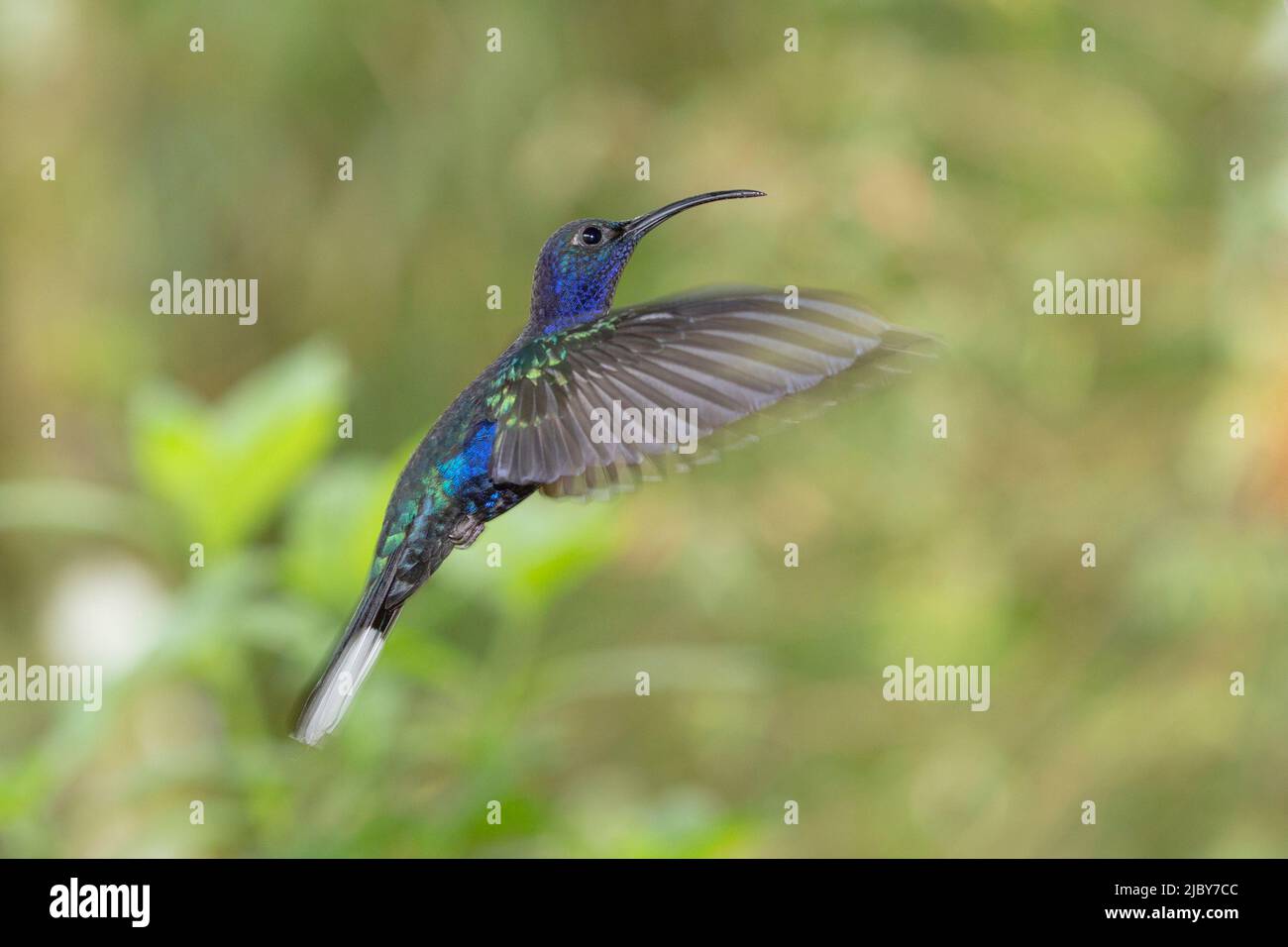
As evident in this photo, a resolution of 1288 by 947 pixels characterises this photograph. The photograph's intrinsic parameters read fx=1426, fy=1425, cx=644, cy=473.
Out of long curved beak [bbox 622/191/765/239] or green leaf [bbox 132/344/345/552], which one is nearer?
long curved beak [bbox 622/191/765/239]

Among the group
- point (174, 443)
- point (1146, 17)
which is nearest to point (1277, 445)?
point (1146, 17)

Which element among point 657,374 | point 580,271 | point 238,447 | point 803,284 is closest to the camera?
point 657,374

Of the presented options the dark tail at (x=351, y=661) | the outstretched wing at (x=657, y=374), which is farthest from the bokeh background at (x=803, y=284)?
the outstretched wing at (x=657, y=374)

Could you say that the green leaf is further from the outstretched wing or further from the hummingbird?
the outstretched wing

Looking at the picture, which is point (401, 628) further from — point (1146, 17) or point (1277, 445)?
point (1146, 17)

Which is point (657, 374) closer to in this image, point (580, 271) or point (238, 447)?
point (580, 271)

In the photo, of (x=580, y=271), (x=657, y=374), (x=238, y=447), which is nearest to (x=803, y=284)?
(x=238, y=447)

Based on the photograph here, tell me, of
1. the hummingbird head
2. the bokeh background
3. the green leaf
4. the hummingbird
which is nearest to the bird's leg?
the hummingbird
